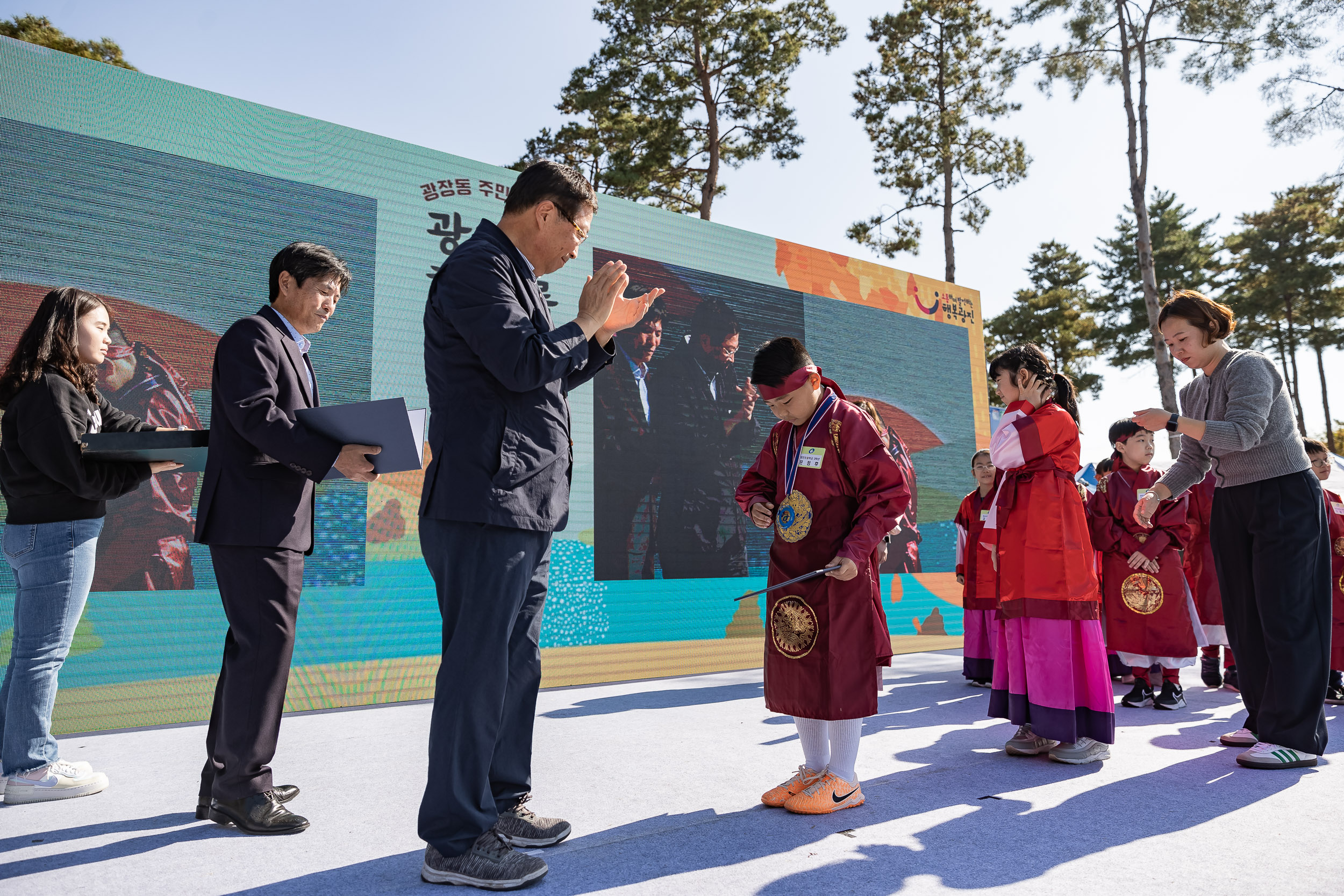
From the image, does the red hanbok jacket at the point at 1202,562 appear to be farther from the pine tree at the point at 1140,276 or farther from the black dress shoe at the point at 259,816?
the pine tree at the point at 1140,276

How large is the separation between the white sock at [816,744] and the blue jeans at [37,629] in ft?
7.22

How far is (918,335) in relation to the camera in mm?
8336

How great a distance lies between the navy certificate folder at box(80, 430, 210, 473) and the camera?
7.39ft

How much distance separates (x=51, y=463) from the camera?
2438 mm

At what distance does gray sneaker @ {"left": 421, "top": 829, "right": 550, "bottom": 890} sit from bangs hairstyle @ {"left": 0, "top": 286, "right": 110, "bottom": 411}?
6.27 feet

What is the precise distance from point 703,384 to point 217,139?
3556 mm

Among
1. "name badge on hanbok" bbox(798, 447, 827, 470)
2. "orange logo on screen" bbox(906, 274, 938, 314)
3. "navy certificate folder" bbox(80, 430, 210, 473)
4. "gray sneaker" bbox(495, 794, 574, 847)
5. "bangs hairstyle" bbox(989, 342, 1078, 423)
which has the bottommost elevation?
"gray sneaker" bbox(495, 794, 574, 847)

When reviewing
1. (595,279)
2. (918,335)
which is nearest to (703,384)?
(918,335)

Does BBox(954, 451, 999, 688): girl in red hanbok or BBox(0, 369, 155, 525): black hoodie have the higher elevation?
BBox(0, 369, 155, 525): black hoodie

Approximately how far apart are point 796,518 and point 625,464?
3405mm

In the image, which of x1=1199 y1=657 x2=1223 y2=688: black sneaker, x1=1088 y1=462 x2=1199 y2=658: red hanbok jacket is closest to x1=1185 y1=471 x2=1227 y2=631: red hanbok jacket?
x1=1199 y1=657 x2=1223 y2=688: black sneaker

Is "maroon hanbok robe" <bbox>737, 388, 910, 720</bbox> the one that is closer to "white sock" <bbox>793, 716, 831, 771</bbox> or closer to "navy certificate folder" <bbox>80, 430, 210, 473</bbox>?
"white sock" <bbox>793, 716, 831, 771</bbox>

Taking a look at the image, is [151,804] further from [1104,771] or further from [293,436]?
[1104,771]

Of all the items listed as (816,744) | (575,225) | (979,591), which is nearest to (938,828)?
(816,744)
